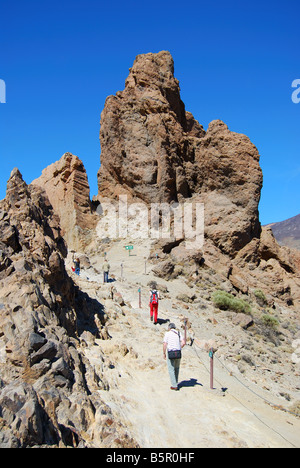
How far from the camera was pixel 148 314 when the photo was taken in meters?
12.3

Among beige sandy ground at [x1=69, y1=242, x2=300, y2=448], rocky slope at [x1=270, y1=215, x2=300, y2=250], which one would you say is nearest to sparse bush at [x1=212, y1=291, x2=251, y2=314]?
beige sandy ground at [x1=69, y1=242, x2=300, y2=448]

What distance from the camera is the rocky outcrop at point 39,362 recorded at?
3.45 metres

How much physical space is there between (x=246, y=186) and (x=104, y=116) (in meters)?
13.0

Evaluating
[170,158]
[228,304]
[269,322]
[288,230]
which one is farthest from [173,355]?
[288,230]

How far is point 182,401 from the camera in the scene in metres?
6.16

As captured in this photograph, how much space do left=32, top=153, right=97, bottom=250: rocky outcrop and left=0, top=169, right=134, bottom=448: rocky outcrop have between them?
22046 mm

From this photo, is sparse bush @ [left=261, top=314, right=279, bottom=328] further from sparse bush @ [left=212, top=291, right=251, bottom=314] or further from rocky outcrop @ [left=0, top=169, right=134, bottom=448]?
rocky outcrop @ [left=0, top=169, right=134, bottom=448]

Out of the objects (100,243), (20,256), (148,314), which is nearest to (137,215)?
(100,243)

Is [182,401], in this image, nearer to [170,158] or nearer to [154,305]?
[154,305]

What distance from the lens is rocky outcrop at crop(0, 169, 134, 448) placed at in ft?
11.3

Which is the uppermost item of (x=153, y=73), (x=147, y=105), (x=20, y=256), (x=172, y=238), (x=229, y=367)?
(x=153, y=73)

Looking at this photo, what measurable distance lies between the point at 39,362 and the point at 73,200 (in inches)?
1010

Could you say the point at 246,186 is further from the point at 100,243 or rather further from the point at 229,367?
the point at 229,367
